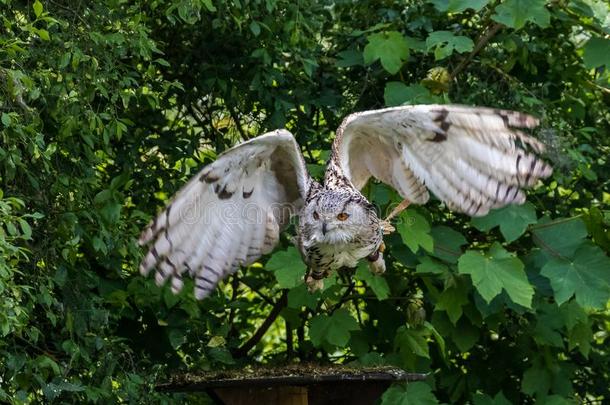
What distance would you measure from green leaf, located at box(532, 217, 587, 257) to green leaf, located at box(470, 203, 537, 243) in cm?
19

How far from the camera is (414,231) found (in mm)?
4906

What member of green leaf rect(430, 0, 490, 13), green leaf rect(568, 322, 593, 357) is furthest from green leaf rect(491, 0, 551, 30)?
green leaf rect(568, 322, 593, 357)

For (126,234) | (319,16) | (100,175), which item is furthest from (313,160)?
(126,234)

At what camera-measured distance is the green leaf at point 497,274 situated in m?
4.67

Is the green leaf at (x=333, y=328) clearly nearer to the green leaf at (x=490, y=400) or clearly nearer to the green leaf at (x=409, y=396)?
the green leaf at (x=409, y=396)

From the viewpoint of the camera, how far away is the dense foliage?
4250 mm

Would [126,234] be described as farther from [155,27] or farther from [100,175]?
[155,27]

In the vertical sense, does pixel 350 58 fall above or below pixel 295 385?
above

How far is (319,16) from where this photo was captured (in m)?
5.52

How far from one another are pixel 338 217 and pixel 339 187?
20cm

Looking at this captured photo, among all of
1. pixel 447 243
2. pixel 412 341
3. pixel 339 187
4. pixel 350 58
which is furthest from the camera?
pixel 350 58

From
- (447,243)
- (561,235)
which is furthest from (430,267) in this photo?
(561,235)

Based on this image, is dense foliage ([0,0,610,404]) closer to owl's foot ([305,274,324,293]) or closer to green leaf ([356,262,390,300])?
green leaf ([356,262,390,300])

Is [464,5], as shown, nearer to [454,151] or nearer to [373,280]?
[454,151]
